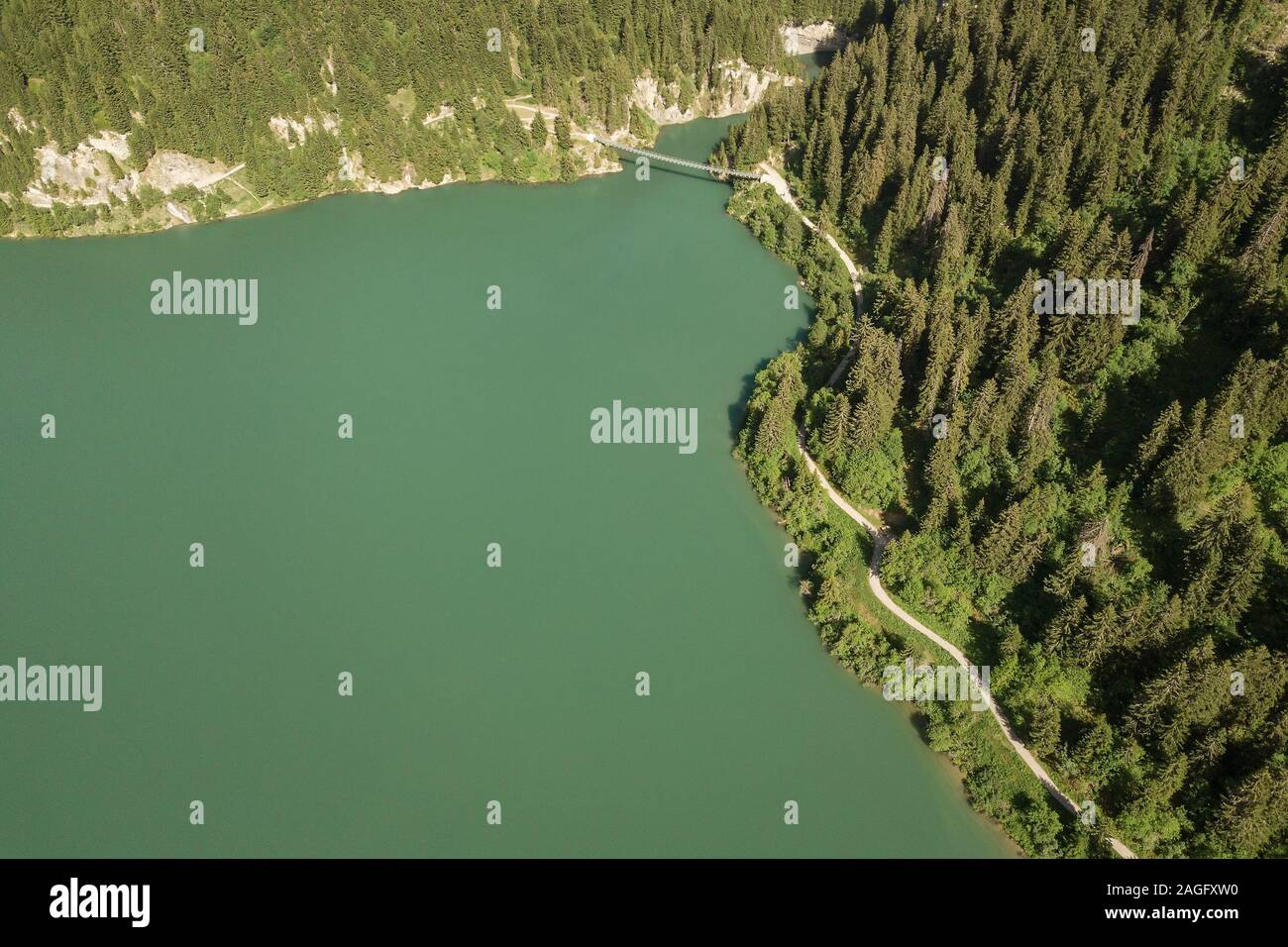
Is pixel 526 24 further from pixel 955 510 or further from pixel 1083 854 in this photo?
pixel 1083 854

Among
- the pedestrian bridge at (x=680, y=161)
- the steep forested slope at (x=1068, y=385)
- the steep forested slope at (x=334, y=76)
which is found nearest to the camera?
the steep forested slope at (x=1068, y=385)

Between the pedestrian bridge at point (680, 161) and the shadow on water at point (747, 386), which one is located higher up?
the pedestrian bridge at point (680, 161)

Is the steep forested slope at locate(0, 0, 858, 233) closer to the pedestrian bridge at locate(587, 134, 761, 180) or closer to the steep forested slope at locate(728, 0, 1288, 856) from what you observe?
the pedestrian bridge at locate(587, 134, 761, 180)

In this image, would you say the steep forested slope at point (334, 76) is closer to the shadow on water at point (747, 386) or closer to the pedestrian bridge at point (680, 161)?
the pedestrian bridge at point (680, 161)

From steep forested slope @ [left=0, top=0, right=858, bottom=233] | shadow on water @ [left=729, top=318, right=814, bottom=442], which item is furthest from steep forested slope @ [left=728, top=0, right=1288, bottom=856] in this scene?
steep forested slope @ [left=0, top=0, right=858, bottom=233]

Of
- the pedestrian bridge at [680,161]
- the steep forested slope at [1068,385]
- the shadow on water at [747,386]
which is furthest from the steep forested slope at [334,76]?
the shadow on water at [747,386]

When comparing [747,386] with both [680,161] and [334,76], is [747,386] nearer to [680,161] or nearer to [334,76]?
[680,161]

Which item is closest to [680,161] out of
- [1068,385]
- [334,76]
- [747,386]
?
[747,386]
